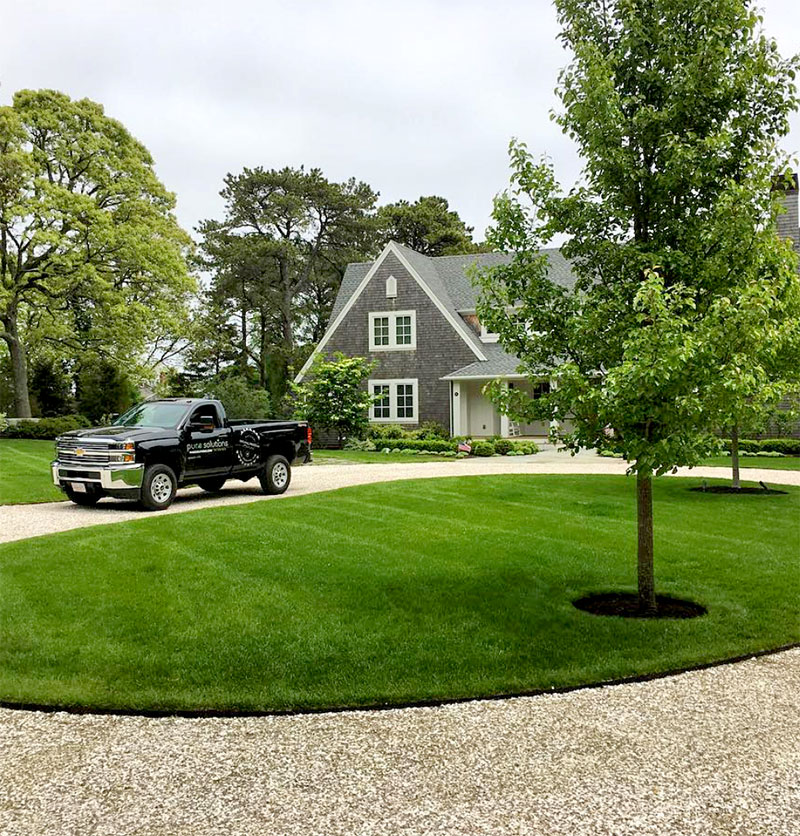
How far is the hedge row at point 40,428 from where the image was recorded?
96.3 ft

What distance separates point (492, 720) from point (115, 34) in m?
10.9

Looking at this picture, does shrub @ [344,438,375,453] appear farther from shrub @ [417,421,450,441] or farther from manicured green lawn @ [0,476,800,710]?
manicured green lawn @ [0,476,800,710]

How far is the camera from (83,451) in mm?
12469

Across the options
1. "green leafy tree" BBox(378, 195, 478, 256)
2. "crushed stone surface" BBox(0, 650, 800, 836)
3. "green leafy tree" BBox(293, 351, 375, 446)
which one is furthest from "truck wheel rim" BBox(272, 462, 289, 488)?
"green leafy tree" BBox(378, 195, 478, 256)

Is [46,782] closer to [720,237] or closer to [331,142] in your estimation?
[720,237]

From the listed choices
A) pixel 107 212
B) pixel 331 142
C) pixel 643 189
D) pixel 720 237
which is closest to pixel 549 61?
pixel 643 189

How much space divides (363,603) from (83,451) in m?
7.30

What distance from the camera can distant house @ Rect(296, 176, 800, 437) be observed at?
2984 centimetres

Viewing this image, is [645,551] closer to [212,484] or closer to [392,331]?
[212,484]

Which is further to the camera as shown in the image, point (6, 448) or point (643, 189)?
point (6, 448)

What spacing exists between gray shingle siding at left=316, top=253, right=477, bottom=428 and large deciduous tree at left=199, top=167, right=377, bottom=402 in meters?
11.6

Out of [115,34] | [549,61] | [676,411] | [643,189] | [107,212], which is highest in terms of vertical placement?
[107,212]

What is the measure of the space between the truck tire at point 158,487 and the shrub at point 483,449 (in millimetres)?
13386

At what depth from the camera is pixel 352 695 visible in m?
4.78
